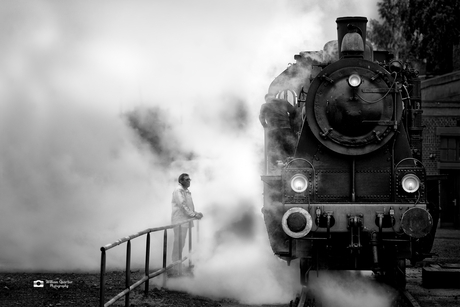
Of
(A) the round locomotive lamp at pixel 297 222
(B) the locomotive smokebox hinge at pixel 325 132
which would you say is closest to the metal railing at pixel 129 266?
(A) the round locomotive lamp at pixel 297 222

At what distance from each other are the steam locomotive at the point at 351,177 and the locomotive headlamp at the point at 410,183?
0.01 meters

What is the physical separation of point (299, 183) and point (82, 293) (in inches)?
128

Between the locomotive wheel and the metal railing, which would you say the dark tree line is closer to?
the metal railing

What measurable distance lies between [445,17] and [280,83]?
71.0 feet

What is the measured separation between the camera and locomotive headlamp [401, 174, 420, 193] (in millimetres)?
7913

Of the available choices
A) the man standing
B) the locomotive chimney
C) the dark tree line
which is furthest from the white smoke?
the dark tree line

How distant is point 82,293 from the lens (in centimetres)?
848

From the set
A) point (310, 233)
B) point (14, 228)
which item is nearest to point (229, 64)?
point (14, 228)

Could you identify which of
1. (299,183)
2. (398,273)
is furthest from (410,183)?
(398,273)

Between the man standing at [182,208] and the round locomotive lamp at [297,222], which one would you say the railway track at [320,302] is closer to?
the round locomotive lamp at [297,222]

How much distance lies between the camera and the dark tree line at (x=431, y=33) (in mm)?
28844

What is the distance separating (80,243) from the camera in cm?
1146

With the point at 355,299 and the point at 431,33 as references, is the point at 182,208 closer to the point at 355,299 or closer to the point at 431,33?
the point at 355,299

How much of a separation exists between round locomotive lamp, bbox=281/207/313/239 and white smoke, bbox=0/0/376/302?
214 centimetres
